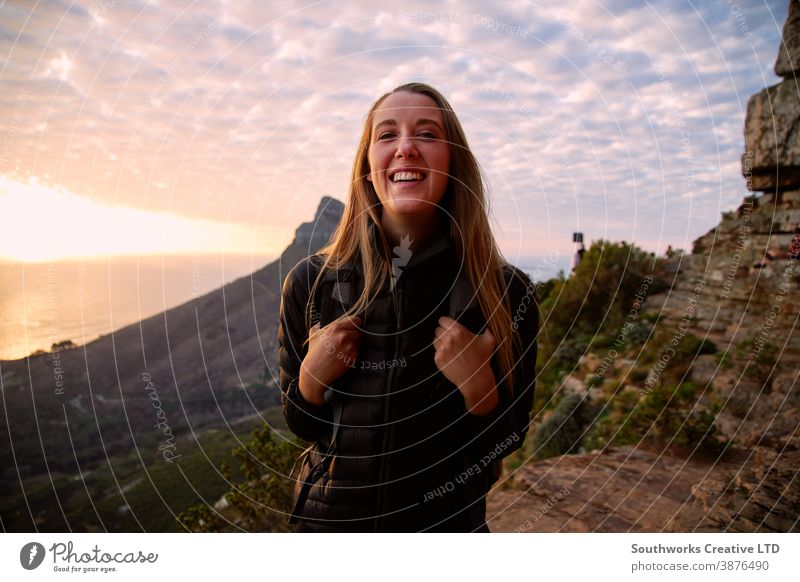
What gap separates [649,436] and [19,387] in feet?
34.6

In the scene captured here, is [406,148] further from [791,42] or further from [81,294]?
[791,42]

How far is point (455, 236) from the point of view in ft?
7.19

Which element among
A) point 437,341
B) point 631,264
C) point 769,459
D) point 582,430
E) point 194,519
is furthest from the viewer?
point 631,264

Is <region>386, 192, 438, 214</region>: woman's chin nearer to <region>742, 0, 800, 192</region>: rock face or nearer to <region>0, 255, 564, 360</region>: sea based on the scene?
<region>0, 255, 564, 360</region>: sea

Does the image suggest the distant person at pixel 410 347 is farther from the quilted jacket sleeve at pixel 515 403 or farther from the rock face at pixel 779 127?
the rock face at pixel 779 127

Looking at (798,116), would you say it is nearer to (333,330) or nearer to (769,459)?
(769,459)

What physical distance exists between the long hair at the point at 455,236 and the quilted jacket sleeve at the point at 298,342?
0.06 meters

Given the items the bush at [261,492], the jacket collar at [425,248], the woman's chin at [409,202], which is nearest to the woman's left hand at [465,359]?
the jacket collar at [425,248]

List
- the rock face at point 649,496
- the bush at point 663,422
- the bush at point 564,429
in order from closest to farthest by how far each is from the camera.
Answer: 1. the rock face at point 649,496
2. the bush at point 663,422
3. the bush at point 564,429

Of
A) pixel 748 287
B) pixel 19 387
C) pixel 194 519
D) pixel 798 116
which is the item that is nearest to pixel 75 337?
pixel 194 519

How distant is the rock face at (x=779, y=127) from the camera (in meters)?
6.80

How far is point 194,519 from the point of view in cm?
567

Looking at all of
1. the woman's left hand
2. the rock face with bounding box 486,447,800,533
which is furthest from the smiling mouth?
the rock face with bounding box 486,447,800,533

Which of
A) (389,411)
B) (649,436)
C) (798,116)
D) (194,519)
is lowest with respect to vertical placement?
(194,519)
